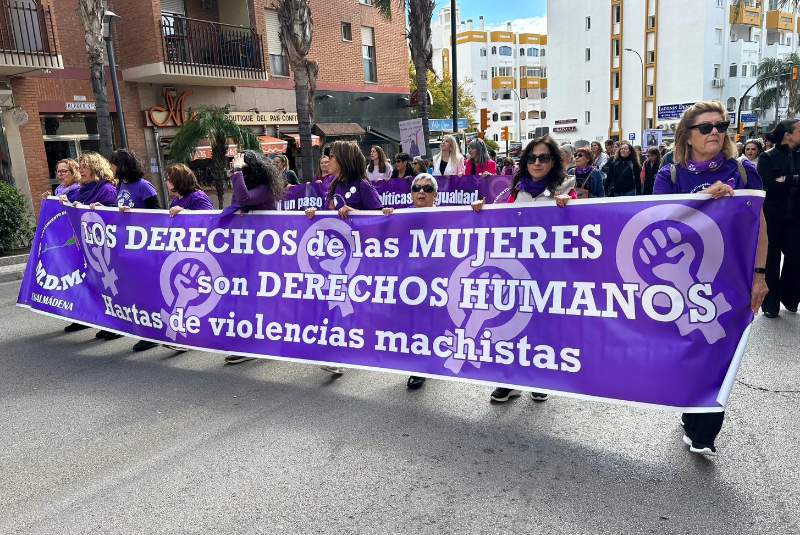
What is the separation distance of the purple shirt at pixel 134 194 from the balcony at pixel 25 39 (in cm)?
1040

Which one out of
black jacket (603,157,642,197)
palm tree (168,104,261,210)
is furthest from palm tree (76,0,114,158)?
black jacket (603,157,642,197)

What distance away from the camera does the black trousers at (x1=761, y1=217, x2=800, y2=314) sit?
5934 millimetres

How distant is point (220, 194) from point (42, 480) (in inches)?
571

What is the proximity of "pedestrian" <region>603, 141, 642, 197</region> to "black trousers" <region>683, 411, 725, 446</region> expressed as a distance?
7291 millimetres

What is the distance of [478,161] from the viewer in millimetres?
10938

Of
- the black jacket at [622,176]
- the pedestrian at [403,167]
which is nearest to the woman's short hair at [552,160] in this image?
the black jacket at [622,176]

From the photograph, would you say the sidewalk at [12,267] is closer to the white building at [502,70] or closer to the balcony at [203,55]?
the balcony at [203,55]

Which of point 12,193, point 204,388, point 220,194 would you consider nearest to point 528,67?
point 220,194

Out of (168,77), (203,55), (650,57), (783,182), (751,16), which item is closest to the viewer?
(783,182)

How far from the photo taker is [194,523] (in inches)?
115

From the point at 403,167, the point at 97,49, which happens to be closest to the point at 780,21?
the point at 403,167

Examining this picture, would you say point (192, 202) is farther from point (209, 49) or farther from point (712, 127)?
point (209, 49)

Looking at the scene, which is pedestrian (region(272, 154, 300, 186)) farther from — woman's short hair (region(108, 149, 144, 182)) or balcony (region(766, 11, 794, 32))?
balcony (region(766, 11, 794, 32))

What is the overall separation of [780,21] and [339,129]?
53.2m
